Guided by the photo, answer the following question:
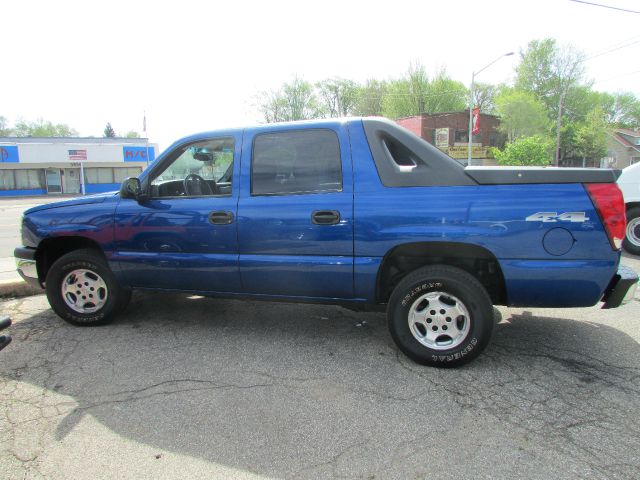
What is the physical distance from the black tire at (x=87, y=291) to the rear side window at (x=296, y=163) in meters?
1.78

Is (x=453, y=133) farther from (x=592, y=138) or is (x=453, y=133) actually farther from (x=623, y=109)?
(x=623, y=109)

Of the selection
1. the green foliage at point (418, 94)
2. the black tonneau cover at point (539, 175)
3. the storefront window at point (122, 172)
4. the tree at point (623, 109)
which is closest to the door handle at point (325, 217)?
the black tonneau cover at point (539, 175)

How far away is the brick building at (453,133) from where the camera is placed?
38.5 m

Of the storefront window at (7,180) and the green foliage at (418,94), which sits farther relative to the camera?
the green foliage at (418,94)

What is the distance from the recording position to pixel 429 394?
301cm

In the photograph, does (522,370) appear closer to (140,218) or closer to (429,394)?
(429,394)

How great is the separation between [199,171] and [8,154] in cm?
4171

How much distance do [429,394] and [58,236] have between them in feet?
12.0

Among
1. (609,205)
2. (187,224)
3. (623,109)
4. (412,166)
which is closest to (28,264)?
(187,224)

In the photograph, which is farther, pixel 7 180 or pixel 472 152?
pixel 472 152

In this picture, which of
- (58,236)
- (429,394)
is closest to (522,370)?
(429,394)

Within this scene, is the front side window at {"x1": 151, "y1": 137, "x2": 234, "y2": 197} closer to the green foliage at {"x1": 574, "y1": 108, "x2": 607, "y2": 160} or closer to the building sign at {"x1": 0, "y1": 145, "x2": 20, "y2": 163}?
the building sign at {"x1": 0, "y1": 145, "x2": 20, "y2": 163}

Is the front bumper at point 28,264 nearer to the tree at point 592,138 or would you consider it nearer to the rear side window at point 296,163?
the rear side window at point 296,163

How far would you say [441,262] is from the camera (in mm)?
3480
